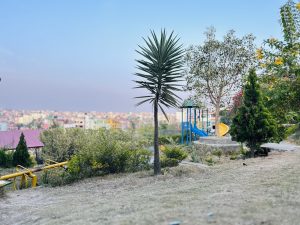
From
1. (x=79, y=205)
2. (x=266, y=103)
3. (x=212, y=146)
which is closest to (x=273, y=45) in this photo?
(x=266, y=103)

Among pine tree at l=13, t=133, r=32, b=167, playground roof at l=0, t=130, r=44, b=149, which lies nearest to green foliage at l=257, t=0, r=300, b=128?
pine tree at l=13, t=133, r=32, b=167

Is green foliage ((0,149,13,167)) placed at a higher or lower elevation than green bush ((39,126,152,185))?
lower

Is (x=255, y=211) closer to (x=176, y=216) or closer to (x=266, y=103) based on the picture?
(x=176, y=216)

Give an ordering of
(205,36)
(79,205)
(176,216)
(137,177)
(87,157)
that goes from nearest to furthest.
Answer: (176,216)
(79,205)
(137,177)
(87,157)
(205,36)

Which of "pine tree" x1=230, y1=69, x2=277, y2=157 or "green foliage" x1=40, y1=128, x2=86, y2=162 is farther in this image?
"green foliage" x1=40, y1=128, x2=86, y2=162

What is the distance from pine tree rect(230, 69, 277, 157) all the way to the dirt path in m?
3.11

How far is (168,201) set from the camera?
4148 mm

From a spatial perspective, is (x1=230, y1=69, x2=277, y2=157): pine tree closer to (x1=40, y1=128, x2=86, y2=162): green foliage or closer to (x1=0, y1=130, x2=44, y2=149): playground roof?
(x1=40, y1=128, x2=86, y2=162): green foliage

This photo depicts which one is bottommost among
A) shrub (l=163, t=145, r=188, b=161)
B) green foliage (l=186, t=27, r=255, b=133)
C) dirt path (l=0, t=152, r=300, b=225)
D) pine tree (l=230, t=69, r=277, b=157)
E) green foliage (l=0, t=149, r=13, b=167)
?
green foliage (l=0, t=149, r=13, b=167)

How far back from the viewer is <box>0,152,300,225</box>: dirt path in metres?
3.32

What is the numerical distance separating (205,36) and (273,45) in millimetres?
8119

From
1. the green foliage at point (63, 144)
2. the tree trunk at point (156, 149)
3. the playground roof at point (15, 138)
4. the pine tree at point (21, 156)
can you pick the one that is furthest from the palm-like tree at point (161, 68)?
the playground roof at point (15, 138)

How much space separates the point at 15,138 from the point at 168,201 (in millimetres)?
16118

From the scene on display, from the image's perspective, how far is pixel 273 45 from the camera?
12.9 m
